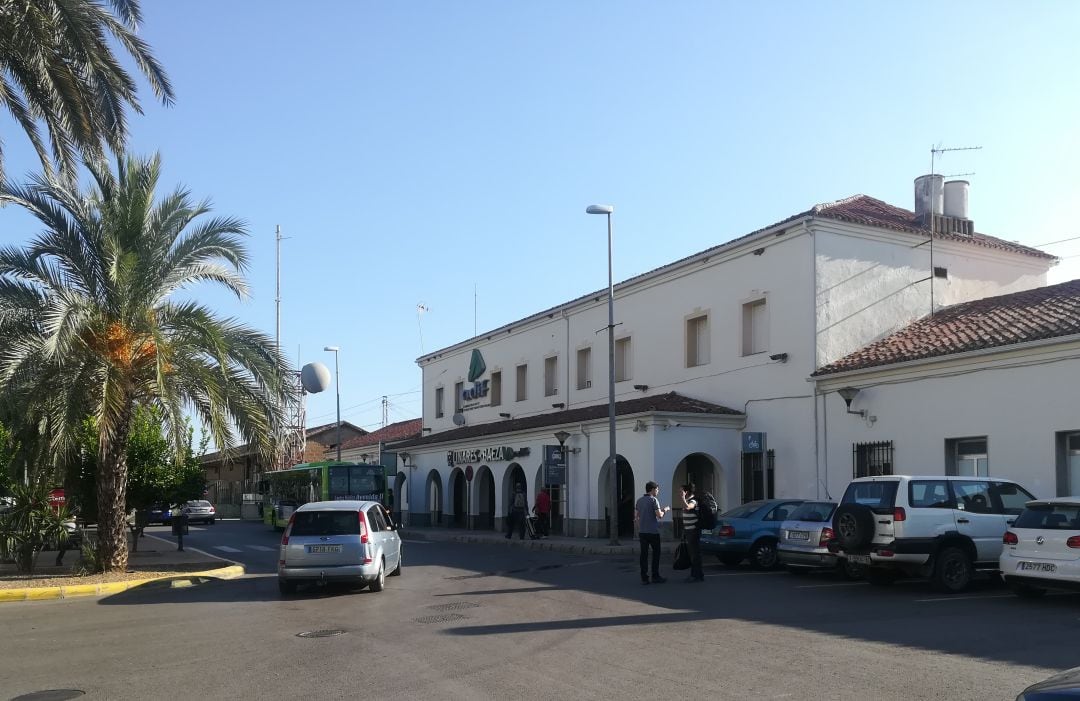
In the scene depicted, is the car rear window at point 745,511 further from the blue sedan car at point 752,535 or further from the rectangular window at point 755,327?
the rectangular window at point 755,327

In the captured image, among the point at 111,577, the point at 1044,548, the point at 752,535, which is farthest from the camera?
the point at 752,535

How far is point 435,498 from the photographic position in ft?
→ 146

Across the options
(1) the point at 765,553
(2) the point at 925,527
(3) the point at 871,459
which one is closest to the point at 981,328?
(3) the point at 871,459

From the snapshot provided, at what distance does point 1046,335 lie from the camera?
64.8 feet

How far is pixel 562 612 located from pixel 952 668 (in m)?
5.64

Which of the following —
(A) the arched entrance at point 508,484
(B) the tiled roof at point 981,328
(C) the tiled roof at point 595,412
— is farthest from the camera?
(A) the arched entrance at point 508,484

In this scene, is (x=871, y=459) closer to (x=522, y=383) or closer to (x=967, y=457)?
(x=967, y=457)

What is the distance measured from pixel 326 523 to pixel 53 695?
26.1 feet

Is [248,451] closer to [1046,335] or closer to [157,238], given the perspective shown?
[157,238]

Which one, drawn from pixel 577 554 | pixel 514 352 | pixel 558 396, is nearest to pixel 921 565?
pixel 577 554

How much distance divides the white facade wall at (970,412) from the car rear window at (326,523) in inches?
504

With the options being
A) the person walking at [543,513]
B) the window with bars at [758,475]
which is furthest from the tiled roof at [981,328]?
the person walking at [543,513]

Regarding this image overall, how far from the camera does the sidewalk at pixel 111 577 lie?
55.0ft

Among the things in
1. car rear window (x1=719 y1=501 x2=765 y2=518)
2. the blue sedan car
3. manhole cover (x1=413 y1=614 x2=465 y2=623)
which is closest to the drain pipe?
car rear window (x1=719 y1=501 x2=765 y2=518)
